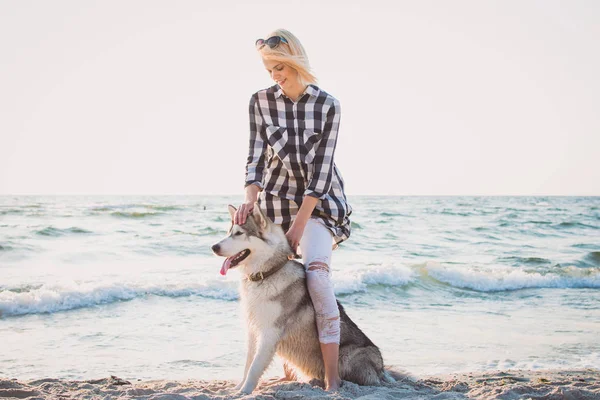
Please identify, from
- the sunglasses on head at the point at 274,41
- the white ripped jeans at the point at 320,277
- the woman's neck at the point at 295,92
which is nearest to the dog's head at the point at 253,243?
the white ripped jeans at the point at 320,277

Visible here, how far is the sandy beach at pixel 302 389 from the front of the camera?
412cm

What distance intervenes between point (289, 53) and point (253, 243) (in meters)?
1.31

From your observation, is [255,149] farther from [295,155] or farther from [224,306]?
[224,306]

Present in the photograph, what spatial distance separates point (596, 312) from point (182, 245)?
11.1m

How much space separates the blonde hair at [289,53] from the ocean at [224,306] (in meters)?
Result: 2.37

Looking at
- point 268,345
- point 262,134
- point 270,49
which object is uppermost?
point 270,49

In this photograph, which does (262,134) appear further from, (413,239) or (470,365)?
(413,239)

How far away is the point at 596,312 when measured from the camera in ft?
30.0

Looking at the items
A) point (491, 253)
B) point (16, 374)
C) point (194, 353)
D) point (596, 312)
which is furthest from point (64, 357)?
point (491, 253)

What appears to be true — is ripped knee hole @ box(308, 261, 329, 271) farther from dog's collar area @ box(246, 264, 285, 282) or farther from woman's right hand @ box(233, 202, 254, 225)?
woman's right hand @ box(233, 202, 254, 225)

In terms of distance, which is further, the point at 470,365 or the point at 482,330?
the point at 482,330

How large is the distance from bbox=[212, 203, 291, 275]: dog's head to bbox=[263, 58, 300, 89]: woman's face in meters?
0.85

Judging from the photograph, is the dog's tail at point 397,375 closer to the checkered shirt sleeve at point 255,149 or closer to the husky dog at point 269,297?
the husky dog at point 269,297

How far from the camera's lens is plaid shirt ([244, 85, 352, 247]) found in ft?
13.2
